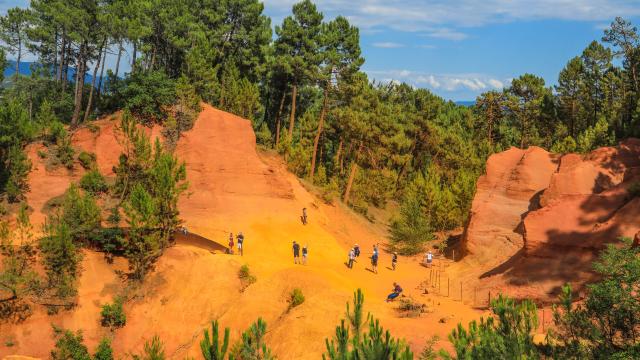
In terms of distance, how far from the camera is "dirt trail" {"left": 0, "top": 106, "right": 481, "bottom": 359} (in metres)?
28.7

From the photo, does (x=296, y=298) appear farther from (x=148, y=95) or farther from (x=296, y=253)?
(x=148, y=95)

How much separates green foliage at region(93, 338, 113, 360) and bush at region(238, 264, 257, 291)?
344 inches

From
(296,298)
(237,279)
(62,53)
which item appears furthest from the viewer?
(62,53)

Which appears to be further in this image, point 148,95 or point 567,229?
point 148,95

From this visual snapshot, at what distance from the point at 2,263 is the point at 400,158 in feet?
142

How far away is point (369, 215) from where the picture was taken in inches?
2532

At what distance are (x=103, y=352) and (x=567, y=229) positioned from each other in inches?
1049

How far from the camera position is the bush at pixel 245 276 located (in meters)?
34.4

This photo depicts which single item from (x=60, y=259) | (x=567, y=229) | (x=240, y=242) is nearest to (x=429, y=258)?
(x=567, y=229)

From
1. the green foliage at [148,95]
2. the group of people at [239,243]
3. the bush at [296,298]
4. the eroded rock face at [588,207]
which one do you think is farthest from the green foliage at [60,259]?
the eroded rock face at [588,207]

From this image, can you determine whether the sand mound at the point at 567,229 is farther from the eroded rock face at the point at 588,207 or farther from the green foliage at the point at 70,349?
the green foliage at the point at 70,349

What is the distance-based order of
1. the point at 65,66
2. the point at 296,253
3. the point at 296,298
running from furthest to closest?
the point at 65,66 < the point at 296,253 < the point at 296,298

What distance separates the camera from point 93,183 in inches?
1614

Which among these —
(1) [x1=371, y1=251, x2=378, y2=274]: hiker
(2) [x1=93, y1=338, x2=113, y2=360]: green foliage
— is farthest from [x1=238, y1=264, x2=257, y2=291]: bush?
(1) [x1=371, y1=251, x2=378, y2=274]: hiker
